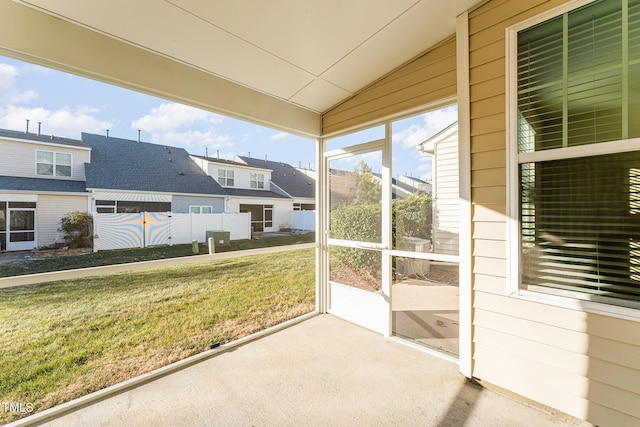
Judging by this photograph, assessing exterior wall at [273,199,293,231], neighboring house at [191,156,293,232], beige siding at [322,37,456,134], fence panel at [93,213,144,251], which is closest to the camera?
fence panel at [93,213,144,251]

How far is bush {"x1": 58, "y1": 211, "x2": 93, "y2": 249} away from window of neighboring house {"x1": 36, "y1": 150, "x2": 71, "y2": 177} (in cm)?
32

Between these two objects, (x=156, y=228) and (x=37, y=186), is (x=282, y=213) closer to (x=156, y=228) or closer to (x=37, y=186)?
(x=156, y=228)

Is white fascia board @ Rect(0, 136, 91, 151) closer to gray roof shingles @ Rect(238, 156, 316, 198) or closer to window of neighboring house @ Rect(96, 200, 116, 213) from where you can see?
window of neighboring house @ Rect(96, 200, 116, 213)

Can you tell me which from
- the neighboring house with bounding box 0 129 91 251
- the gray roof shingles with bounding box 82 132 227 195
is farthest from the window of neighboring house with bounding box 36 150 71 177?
the gray roof shingles with bounding box 82 132 227 195

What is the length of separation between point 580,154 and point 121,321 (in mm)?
3981

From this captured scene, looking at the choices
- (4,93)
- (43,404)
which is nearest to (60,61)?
(4,93)

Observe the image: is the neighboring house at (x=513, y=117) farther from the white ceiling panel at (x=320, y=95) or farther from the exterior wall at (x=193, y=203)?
the exterior wall at (x=193, y=203)

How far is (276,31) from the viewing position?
76.4 inches

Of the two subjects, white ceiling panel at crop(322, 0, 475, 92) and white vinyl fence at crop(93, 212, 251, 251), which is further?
white vinyl fence at crop(93, 212, 251, 251)

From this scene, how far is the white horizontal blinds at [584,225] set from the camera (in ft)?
4.98

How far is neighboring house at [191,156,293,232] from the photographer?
2895 millimetres

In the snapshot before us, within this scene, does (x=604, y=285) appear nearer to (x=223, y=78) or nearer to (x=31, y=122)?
(x=223, y=78)

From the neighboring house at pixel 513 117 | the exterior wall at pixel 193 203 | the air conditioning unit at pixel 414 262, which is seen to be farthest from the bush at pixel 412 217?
the exterior wall at pixel 193 203

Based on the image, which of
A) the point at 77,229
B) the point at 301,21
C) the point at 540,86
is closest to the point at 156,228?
the point at 77,229
